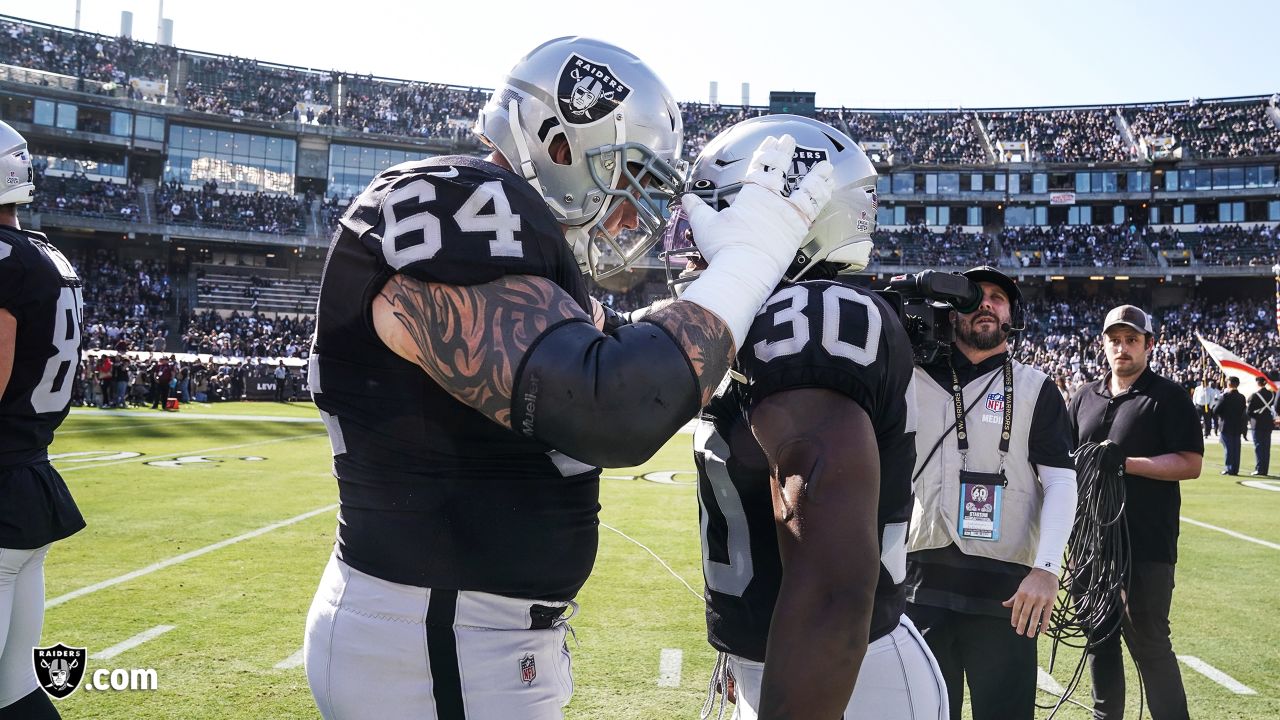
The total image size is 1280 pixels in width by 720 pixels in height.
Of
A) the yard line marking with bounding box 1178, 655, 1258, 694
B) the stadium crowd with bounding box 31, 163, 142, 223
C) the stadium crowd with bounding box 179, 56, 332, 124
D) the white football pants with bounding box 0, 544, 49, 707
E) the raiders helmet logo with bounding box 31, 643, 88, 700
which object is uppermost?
the stadium crowd with bounding box 179, 56, 332, 124

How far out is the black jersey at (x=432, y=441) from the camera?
5.31ft

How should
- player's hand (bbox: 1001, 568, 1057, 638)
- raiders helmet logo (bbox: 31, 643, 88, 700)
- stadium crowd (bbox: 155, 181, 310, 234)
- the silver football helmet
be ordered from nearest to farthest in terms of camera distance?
the silver football helmet, player's hand (bbox: 1001, 568, 1057, 638), raiders helmet logo (bbox: 31, 643, 88, 700), stadium crowd (bbox: 155, 181, 310, 234)

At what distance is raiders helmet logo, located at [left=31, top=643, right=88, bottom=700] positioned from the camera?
14.7 feet

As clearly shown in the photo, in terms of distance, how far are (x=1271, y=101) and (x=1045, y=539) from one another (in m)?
62.7

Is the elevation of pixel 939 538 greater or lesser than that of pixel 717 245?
lesser

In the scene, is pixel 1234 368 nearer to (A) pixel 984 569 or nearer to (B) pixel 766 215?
(A) pixel 984 569

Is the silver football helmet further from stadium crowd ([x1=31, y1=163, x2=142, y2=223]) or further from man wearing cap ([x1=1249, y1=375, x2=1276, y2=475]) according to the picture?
stadium crowd ([x1=31, y1=163, x2=142, y2=223])

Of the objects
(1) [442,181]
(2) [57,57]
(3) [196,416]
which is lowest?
(3) [196,416]

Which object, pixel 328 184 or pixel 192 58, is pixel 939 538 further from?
pixel 192 58

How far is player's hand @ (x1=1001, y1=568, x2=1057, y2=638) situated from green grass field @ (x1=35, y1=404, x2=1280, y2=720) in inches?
63.8

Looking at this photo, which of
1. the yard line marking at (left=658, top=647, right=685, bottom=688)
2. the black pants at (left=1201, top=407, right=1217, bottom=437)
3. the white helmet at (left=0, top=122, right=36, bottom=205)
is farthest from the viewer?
the black pants at (left=1201, top=407, right=1217, bottom=437)

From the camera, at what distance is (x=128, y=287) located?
41.0 m

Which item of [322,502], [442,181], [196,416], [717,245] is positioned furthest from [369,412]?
[196,416]

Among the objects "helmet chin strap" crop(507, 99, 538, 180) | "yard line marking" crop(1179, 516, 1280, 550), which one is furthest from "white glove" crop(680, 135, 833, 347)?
"yard line marking" crop(1179, 516, 1280, 550)
